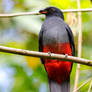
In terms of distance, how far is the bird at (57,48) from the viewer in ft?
12.3

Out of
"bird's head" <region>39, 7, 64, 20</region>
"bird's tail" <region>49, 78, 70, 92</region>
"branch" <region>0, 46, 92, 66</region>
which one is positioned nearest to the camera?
"branch" <region>0, 46, 92, 66</region>

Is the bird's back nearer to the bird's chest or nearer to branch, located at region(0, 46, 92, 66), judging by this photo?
the bird's chest

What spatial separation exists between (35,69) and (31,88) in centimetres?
33

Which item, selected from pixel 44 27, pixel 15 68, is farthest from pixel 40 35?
pixel 15 68

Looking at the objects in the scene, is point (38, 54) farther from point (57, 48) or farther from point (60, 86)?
point (60, 86)

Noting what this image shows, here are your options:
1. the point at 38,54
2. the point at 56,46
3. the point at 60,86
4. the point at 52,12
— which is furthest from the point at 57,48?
the point at 38,54

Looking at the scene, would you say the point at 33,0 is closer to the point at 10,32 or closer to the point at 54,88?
the point at 10,32

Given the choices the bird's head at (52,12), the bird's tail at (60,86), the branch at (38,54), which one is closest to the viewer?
the branch at (38,54)

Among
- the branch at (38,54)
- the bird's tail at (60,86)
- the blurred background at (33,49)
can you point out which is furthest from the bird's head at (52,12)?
the branch at (38,54)

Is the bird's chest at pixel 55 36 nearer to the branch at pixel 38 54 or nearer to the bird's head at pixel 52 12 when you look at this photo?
the bird's head at pixel 52 12

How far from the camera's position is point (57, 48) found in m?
3.74

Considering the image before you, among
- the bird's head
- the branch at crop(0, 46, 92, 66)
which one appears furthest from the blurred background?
the branch at crop(0, 46, 92, 66)

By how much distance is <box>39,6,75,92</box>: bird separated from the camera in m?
3.75

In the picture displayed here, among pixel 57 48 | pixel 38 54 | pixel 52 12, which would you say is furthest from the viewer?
pixel 52 12
